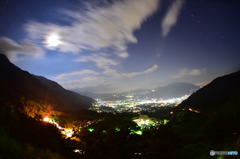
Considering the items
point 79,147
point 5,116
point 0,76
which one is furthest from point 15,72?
point 5,116

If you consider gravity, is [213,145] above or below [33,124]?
below

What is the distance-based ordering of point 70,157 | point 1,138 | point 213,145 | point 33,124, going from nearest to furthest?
point 1,138
point 33,124
point 70,157
point 213,145

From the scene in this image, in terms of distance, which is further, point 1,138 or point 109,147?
point 109,147

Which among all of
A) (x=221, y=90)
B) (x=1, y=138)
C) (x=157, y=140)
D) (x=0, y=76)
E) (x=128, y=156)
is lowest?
(x=128, y=156)

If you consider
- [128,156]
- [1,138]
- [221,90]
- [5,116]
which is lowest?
[128,156]

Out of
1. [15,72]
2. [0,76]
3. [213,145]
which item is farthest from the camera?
[15,72]

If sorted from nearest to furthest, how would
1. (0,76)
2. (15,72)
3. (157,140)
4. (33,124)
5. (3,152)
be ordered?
(3,152)
(33,124)
(157,140)
(0,76)
(15,72)

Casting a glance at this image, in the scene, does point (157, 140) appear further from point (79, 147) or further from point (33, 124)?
point (33, 124)

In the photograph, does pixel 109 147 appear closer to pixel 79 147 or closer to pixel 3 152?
pixel 79 147

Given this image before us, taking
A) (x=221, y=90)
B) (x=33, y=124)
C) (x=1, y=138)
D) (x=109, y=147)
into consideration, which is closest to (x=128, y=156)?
(x=109, y=147)
